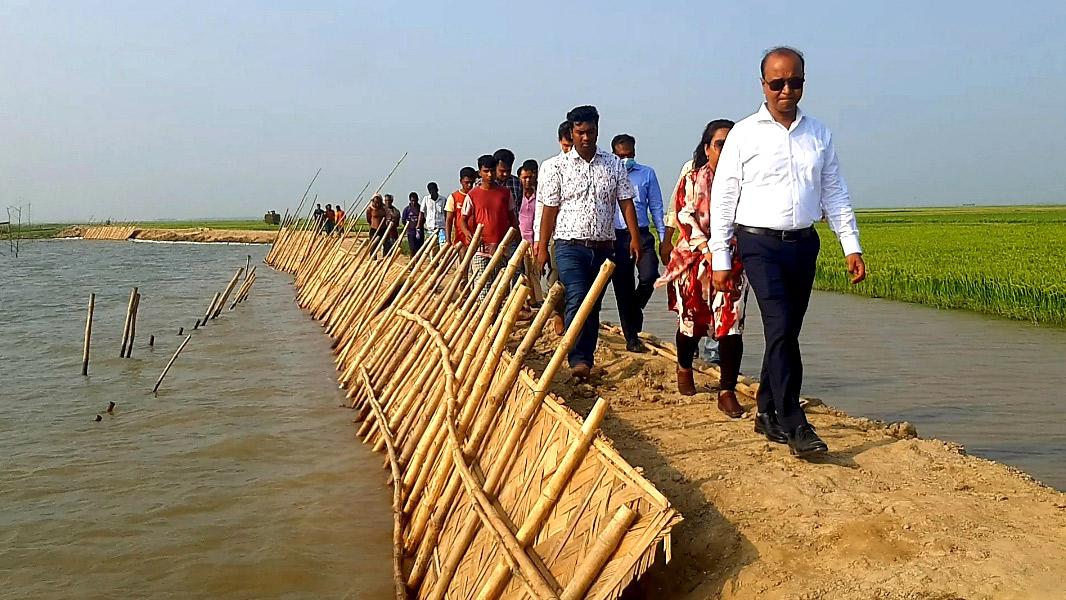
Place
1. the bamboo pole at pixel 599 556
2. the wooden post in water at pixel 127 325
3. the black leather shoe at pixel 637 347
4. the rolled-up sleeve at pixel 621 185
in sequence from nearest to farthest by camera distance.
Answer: the bamboo pole at pixel 599 556
the rolled-up sleeve at pixel 621 185
the black leather shoe at pixel 637 347
the wooden post in water at pixel 127 325

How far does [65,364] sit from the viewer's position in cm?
876

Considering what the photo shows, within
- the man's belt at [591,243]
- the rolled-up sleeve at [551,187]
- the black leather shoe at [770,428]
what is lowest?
the black leather shoe at [770,428]

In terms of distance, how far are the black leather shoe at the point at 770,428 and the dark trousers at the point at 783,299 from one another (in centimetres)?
12

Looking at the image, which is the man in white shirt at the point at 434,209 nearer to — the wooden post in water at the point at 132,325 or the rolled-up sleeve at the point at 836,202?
the wooden post in water at the point at 132,325

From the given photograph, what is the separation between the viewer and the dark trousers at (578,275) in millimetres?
4785

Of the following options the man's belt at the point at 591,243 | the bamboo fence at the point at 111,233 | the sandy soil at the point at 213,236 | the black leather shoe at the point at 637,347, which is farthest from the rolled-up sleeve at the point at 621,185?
the bamboo fence at the point at 111,233

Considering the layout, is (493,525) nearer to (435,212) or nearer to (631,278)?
(631,278)

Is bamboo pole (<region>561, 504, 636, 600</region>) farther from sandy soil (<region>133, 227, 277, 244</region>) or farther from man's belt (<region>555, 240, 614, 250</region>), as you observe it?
sandy soil (<region>133, 227, 277, 244</region>)

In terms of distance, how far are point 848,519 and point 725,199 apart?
4.51 feet

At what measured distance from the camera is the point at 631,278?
5473 mm

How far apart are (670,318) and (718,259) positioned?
24.7 feet

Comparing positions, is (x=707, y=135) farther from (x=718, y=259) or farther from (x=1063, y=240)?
(x=1063, y=240)

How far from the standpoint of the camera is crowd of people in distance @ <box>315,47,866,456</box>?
3232mm

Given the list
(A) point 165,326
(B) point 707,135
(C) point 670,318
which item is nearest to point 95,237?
(A) point 165,326
